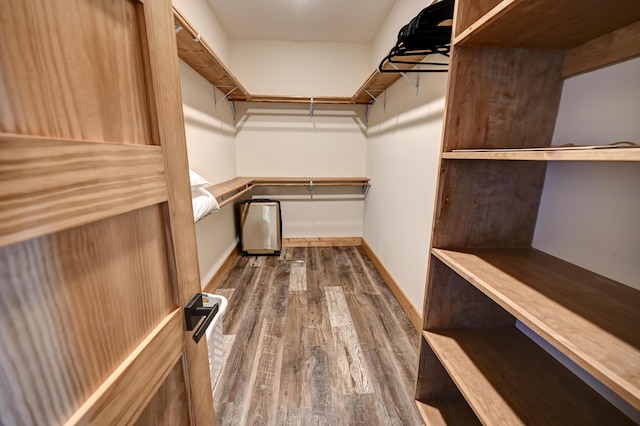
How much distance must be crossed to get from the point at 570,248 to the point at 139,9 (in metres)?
1.40

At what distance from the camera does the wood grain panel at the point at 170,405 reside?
53 cm

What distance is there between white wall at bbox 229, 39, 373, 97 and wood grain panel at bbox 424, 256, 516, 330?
2.73 m

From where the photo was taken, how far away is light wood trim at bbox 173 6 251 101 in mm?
1375

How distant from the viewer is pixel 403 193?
2197 mm

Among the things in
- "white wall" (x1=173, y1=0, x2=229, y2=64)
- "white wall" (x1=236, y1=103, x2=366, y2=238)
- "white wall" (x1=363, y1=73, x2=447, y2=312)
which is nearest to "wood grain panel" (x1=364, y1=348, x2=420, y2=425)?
"white wall" (x1=363, y1=73, x2=447, y2=312)

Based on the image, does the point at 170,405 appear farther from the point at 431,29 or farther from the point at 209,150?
the point at 209,150

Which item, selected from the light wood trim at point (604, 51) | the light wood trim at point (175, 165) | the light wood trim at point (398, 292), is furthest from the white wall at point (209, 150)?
the light wood trim at point (604, 51)

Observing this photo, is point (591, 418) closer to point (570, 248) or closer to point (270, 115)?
point (570, 248)

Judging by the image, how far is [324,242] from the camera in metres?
3.58

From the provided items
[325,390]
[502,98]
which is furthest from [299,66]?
[325,390]

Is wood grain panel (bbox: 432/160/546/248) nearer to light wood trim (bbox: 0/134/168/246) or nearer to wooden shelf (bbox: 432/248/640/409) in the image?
wooden shelf (bbox: 432/248/640/409)

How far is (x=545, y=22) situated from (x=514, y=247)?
30.5 inches

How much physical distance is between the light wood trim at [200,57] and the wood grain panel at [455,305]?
1.63 m

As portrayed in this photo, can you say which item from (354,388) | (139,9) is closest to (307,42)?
(139,9)
